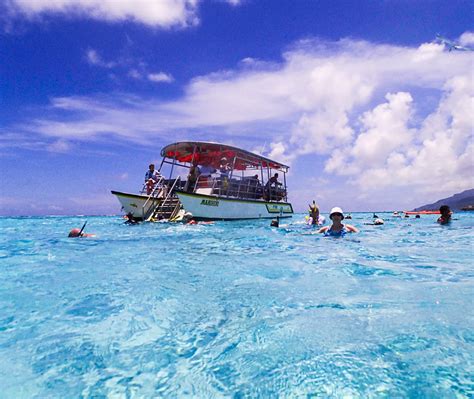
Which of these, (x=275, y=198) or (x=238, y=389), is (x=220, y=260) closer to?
(x=238, y=389)

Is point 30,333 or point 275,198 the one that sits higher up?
point 275,198

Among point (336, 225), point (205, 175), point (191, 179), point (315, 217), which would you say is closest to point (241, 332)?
point (336, 225)

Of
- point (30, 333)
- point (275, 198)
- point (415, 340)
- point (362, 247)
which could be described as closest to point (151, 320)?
point (30, 333)

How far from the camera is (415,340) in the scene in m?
2.47

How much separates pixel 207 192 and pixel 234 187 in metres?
2.36

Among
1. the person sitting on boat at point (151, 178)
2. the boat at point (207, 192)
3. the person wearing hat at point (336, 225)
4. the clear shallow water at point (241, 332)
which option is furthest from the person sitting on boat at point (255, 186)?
the clear shallow water at point (241, 332)

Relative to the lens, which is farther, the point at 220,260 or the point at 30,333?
the point at 220,260

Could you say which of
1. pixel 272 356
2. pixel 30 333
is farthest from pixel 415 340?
pixel 30 333

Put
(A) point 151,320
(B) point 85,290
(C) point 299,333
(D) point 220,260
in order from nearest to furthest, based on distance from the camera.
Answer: (C) point 299,333
(A) point 151,320
(B) point 85,290
(D) point 220,260

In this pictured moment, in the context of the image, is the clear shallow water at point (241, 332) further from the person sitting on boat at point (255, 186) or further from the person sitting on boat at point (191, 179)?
the person sitting on boat at point (255, 186)

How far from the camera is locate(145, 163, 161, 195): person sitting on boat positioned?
21188 millimetres

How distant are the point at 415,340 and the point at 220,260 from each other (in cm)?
443

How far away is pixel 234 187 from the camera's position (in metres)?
21.6

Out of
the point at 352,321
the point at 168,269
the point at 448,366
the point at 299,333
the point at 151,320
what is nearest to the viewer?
the point at 448,366
